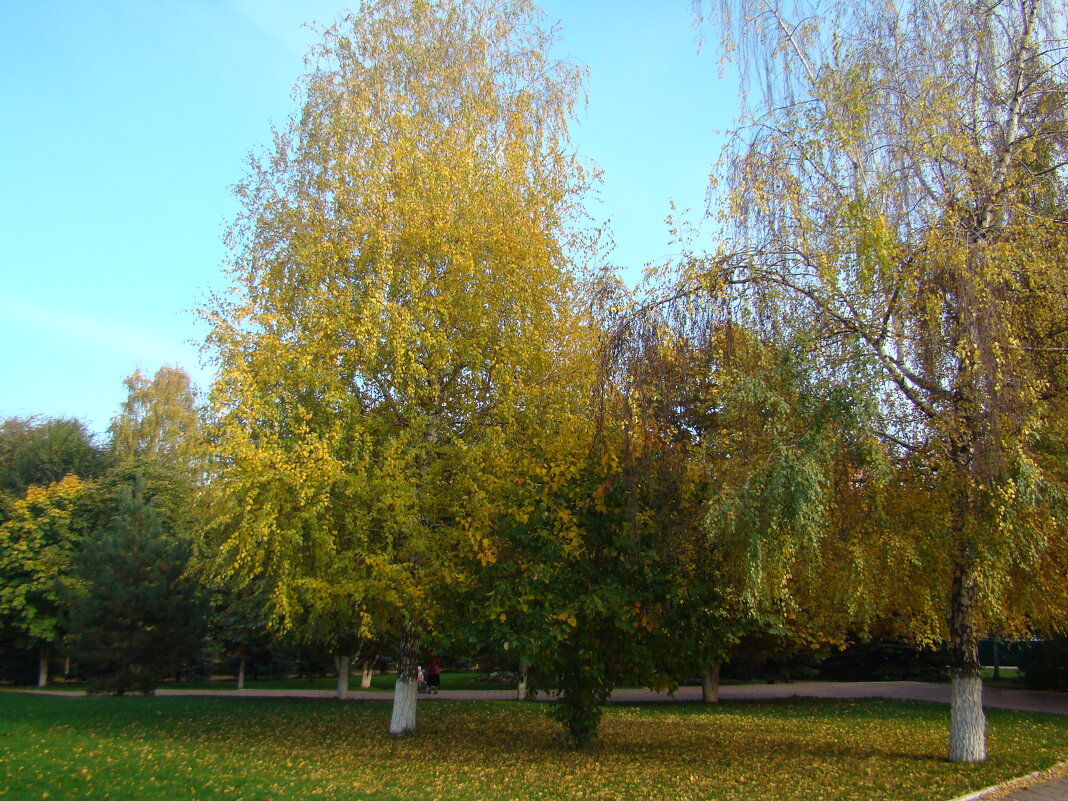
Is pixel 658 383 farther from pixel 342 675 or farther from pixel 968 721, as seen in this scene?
pixel 342 675

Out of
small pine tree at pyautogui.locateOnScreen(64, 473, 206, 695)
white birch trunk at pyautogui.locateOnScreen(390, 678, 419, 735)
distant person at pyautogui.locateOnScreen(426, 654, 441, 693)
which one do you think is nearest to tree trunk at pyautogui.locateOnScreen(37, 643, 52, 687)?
small pine tree at pyautogui.locateOnScreen(64, 473, 206, 695)

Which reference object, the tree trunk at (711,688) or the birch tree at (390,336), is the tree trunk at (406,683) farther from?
the tree trunk at (711,688)

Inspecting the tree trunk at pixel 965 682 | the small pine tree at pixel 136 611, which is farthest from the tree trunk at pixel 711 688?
the small pine tree at pixel 136 611

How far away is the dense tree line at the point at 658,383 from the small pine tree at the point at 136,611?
578 cm

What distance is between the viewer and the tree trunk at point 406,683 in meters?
14.0

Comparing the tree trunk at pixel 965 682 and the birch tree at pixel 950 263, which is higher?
the birch tree at pixel 950 263

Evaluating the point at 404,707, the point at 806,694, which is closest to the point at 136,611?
the point at 404,707

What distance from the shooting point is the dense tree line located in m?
8.85

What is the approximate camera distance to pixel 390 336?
12.9 meters

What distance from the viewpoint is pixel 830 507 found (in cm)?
943

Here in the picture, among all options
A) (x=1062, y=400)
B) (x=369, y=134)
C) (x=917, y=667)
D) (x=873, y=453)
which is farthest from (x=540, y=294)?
(x=917, y=667)

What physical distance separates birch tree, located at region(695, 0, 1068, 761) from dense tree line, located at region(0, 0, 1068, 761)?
5cm

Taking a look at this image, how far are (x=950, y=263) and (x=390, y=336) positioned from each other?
831cm

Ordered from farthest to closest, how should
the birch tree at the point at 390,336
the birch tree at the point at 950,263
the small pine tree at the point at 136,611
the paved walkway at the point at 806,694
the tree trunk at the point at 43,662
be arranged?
the tree trunk at the point at 43,662
the paved walkway at the point at 806,694
the small pine tree at the point at 136,611
the birch tree at the point at 390,336
the birch tree at the point at 950,263
